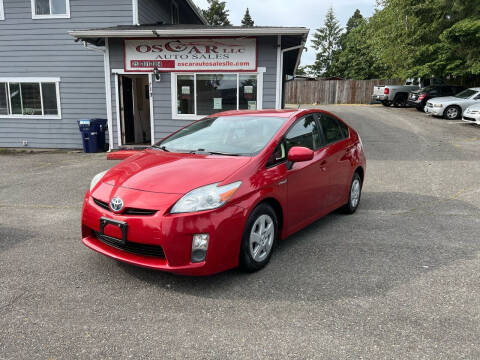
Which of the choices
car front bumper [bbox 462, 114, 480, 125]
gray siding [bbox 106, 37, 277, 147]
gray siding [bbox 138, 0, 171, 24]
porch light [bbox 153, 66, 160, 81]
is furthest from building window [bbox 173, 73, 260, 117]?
car front bumper [bbox 462, 114, 480, 125]

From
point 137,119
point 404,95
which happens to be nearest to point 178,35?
point 137,119

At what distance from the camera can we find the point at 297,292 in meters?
3.37

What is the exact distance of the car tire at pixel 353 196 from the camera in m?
5.55

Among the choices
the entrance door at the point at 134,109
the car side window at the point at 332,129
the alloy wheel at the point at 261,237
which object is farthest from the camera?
the entrance door at the point at 134,109

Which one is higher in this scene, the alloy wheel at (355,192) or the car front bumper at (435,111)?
the car front bumper at (435,111)

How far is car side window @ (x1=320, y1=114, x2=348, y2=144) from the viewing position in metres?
5.02

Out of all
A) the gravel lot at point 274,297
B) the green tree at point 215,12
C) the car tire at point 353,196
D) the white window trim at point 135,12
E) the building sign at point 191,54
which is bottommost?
the gravel lot at point 274,297

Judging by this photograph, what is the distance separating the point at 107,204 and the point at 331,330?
2.14 m

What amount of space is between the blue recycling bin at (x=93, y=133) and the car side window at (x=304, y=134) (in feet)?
30.5

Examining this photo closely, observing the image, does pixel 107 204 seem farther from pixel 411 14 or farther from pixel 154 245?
pixel 411 14

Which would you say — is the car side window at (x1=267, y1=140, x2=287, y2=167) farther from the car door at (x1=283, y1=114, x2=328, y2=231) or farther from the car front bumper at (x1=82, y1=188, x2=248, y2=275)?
the car front bumper at (x1=82, y1=188, x2=248, y2=275)

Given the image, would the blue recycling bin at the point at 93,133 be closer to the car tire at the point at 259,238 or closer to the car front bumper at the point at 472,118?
the car tire at the point at 259,238

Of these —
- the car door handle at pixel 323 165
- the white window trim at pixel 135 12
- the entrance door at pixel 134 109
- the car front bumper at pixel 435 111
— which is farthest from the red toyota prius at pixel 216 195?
the car front bumper at pixel 435 111

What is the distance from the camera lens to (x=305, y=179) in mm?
4285
